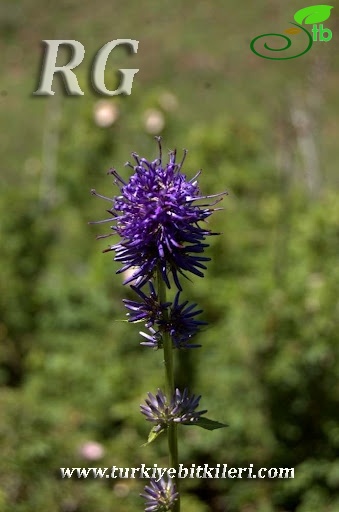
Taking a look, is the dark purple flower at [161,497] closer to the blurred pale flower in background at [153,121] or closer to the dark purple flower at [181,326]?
the dark purple flower at [181,326]

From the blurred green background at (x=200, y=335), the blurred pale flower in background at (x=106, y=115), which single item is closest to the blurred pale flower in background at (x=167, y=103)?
the blurred green background at (x=200, y=335)

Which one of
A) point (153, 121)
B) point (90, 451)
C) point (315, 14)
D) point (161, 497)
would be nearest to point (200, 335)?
point (90, 451)

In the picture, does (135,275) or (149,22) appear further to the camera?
(149,22)

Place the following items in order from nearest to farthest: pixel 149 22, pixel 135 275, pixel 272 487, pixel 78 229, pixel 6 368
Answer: pixel 135 275 < pixel 272 487 < pixel 6 368 < pixel 78 229 < pixel 149 22

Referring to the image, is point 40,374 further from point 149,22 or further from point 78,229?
point 149,22

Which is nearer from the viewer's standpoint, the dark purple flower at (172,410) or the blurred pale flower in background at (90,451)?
the dark purple flower at (172,410)

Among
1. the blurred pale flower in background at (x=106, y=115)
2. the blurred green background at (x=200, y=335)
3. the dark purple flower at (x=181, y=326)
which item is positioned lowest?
the dark purple flower at (x=181, y=326)

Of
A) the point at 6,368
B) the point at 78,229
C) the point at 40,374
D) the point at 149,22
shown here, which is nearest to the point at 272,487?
the point at 40,374
